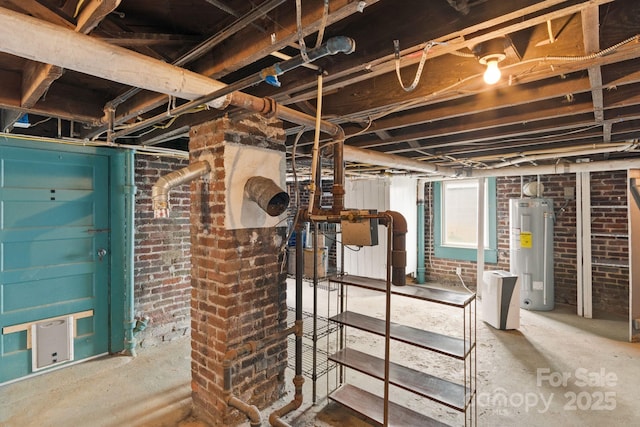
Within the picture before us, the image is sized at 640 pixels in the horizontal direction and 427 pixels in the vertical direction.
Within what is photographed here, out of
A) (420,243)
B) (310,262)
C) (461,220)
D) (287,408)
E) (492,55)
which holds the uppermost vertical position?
(492,55)

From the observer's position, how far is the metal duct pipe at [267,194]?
1.96 metres

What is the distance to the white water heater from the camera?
4.47 meters

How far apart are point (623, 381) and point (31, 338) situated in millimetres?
4894

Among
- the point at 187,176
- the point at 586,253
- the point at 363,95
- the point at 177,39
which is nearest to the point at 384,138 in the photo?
the point at 363,95

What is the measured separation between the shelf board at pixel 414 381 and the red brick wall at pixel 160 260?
77.6 inches

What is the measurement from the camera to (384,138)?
3012 millimetres

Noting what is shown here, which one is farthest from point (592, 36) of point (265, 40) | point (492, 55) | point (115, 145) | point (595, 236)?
point (595, 236)

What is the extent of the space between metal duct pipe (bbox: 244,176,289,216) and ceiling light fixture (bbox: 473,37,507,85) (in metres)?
1.21

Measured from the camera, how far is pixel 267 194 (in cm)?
196

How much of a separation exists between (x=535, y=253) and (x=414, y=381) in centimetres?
335

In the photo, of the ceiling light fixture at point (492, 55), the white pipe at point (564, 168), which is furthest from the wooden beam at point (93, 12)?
the white pipe at point (564, 168)

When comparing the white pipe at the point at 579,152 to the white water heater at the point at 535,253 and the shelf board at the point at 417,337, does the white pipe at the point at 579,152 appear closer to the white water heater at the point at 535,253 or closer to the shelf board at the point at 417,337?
the white water heater at the point at 535,253

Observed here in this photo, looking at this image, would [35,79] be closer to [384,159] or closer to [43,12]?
[43,12]

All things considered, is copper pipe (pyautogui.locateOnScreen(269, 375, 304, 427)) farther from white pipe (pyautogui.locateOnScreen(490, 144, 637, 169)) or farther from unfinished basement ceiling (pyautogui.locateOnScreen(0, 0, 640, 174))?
white pipe (pyautogui.locateOnScreen(490, 144, 637, 169))
